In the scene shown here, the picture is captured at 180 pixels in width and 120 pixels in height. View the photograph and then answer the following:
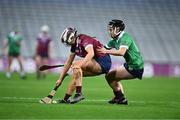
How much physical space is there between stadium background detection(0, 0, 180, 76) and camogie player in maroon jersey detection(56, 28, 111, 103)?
66.9ft

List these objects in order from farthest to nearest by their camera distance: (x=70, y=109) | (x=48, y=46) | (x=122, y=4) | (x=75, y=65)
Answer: (x=122, y=4), (x=48, y=46), (x=75, y=65), (x=70, y=109)

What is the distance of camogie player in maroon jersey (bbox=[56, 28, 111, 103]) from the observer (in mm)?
12836

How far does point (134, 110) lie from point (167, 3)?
2734 cm

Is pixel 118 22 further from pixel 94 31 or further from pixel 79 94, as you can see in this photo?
pixel 94 31

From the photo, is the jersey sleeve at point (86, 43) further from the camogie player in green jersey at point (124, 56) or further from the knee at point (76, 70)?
the knee at point (76, 70)

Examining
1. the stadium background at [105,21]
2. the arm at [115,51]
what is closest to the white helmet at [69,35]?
the arm at [115,51]

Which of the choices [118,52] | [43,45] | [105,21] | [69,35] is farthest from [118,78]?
[105,21]

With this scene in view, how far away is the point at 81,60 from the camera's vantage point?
42.4ft

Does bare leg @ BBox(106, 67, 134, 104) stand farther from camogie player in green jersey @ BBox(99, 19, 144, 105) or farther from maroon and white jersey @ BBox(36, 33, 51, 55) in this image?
maroon and white jersey @ BBox(36, 33, 51, 55)

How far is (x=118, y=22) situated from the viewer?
44.4ft

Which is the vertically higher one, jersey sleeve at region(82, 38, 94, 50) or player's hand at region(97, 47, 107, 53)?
jersey sleeve at region(82, 38, 94, 50)

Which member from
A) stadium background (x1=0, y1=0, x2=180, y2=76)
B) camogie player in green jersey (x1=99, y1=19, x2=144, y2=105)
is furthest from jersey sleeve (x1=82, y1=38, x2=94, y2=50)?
stadium background (x1=0, y1=0, x2=180, y2=76)

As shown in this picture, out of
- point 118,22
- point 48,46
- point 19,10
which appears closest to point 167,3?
point 19,10

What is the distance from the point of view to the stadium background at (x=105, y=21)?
35.1 metres
